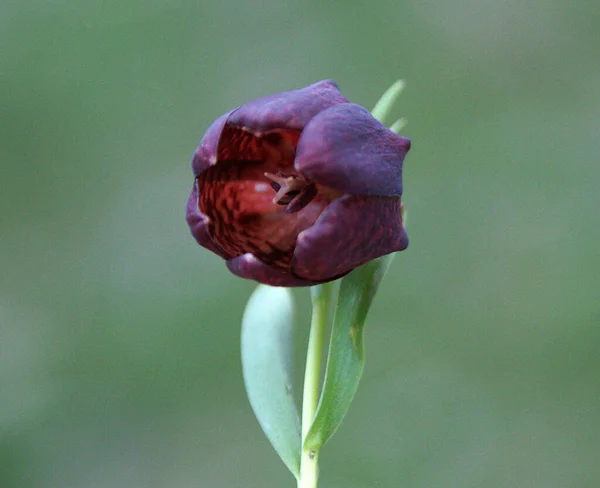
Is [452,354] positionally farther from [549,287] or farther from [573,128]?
[573,128]

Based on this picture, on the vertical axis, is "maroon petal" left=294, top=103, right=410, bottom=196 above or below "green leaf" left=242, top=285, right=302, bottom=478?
above

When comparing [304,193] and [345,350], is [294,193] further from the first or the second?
[345,350]

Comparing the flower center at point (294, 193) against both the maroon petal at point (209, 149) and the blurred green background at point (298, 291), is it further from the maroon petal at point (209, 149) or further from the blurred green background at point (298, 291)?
the blurred green background at point (298, 291)

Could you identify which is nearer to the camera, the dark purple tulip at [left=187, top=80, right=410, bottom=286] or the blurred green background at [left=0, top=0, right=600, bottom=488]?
the dark purple tulip at [left=187, top=80, right=410, bottom=286]

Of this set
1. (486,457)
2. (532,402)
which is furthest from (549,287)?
(486,457)

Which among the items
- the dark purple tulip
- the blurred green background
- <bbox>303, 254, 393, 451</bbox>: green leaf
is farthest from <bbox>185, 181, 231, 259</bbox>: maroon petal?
the blurred green background

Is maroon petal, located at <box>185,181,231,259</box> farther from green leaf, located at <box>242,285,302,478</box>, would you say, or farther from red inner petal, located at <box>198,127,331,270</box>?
green leaf, located at <box>242,285,302,478</box>

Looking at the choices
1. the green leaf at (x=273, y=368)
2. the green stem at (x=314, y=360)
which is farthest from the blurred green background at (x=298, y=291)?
the green stem at (x=314, y=360)
